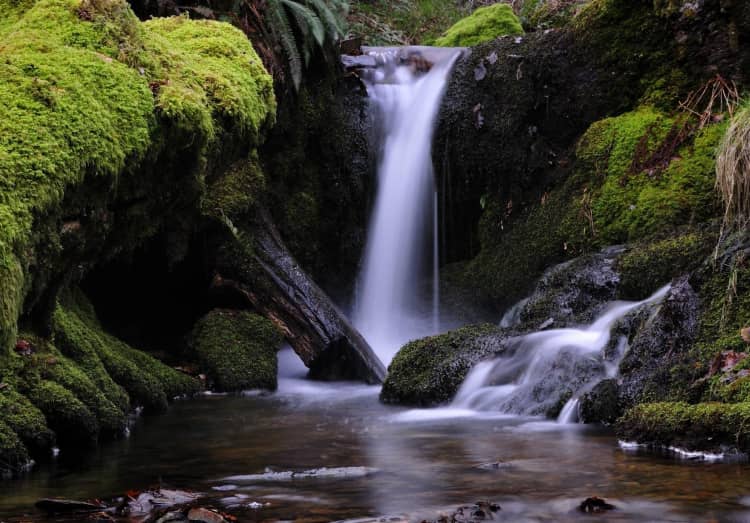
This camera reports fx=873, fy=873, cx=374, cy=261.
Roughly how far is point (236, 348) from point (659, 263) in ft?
12.9

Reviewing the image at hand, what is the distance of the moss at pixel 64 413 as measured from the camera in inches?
189

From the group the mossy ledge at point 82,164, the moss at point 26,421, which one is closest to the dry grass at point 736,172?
the mossy ledge at point 82,164

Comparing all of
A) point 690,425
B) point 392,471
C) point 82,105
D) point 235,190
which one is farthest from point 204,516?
point 235,190

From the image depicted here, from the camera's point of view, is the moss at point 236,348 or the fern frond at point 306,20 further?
the fern frond at point 306,20

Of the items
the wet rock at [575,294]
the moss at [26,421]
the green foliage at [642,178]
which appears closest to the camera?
the moss at [26,421]

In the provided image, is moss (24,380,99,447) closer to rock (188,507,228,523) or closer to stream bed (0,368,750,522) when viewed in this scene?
stream bed (0,368,750,522)

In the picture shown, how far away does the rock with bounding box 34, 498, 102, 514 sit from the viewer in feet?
10.8

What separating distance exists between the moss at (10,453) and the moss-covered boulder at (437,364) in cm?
326

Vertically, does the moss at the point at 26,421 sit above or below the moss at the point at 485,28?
below

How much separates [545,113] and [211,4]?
382 centimetres

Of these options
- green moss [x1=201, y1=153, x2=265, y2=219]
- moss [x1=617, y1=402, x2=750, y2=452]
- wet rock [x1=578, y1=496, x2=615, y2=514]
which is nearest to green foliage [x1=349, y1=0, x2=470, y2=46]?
green moss [x1=201, y1=153, x2=265, y2=219]

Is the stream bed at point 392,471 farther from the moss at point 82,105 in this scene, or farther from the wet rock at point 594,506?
the moss at point 82,105

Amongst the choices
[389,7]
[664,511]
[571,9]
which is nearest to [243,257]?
[664,511]

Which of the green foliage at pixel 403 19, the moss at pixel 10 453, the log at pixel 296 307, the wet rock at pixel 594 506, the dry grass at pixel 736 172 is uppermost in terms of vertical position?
the green foliage at pixel 403 19
